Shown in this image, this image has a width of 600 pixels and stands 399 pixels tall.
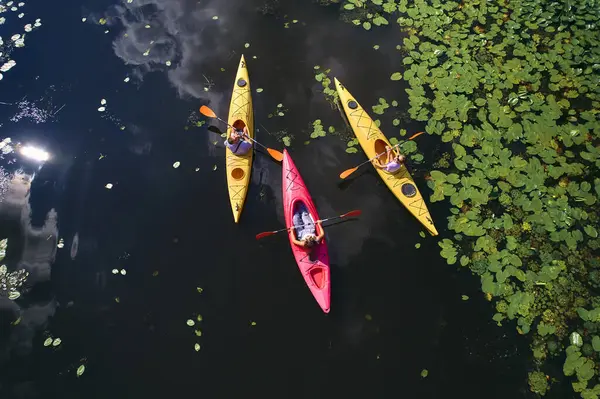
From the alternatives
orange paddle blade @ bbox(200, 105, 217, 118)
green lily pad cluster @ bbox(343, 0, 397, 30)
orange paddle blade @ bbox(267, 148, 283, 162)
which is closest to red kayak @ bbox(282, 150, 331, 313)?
orange paddle blade @ bbox(267, 148, 283, 162)

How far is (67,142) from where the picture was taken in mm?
10875

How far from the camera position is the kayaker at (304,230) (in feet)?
27.8

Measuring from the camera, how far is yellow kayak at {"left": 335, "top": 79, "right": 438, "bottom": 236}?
917cm

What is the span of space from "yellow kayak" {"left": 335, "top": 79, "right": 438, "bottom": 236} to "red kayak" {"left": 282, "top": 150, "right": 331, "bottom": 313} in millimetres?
1857

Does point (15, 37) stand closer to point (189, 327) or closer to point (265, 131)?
point (265, 131)

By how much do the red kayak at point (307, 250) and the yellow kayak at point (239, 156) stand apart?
0.97 m

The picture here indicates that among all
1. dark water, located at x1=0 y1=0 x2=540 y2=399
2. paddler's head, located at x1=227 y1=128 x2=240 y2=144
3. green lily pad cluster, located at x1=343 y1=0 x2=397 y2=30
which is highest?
green lily pad cluster, located at x1=343 y1=0 x2=397 y2=30

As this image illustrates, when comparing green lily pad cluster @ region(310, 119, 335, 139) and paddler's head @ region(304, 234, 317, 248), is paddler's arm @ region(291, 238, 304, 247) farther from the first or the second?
green lily pad cluster @ region(310, 119, 335, 139)

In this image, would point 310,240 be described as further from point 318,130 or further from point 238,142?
point 318,130

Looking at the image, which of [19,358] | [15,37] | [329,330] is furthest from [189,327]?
[15,37]

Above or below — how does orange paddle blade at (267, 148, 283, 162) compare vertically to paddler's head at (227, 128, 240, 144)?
below

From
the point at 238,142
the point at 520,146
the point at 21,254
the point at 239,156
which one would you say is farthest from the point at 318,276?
the point at 21,254

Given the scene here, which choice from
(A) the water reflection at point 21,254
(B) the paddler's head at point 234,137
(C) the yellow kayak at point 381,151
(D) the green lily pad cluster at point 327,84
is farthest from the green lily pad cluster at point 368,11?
(A) the water reflection at point 21,254

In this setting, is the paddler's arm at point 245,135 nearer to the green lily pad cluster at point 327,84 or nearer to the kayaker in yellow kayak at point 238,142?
the kayaker in yellow kayak at point 238,142
